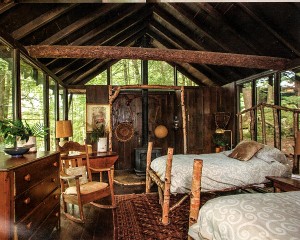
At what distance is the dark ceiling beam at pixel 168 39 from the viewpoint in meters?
6.79

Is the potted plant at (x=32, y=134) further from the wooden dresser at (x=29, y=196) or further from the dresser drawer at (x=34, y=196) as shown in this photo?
the dresser drawer at (x=34, y=196)

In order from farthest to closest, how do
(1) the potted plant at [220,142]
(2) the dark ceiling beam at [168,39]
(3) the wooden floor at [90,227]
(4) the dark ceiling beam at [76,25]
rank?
(2) the dark ceiling beam at [168,39], (1) the potted plant at [220,142], (4) the dark ceiling beam at [76,25], (3) the wooden floor at [90,227]

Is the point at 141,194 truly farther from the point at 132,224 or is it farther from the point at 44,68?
the point at 44,68

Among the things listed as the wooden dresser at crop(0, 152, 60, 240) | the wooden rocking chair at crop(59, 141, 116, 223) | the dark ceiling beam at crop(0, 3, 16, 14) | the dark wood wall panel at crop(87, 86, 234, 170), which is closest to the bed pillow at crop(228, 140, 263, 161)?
the wooden rocking chair at crop(59, 141, 116, 223)

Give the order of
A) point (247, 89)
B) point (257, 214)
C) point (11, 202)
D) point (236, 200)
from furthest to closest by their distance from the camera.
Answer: point (247, 89), point (11, 202), point (236, 200), point (257, 214)

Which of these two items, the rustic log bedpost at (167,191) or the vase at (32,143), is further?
the rustic log bedpost at (167,191)

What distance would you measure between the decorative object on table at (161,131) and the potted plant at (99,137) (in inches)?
63.6

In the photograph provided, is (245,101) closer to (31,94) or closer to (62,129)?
(62,129)

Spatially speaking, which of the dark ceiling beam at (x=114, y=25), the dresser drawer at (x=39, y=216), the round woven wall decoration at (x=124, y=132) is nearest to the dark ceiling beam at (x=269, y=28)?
the dark ceiling beam at (x=114, y=25)

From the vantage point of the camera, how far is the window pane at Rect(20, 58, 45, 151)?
4473mm

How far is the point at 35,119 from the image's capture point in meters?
4.96

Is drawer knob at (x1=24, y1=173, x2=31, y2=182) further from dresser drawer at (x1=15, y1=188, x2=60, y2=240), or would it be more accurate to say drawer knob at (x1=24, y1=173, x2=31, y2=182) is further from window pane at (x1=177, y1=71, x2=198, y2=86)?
window pane at (x1=177, y1=71, x2=198, y2=86)

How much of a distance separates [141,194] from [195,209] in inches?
97.5

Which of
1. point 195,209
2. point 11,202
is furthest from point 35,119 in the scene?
point 195,209
